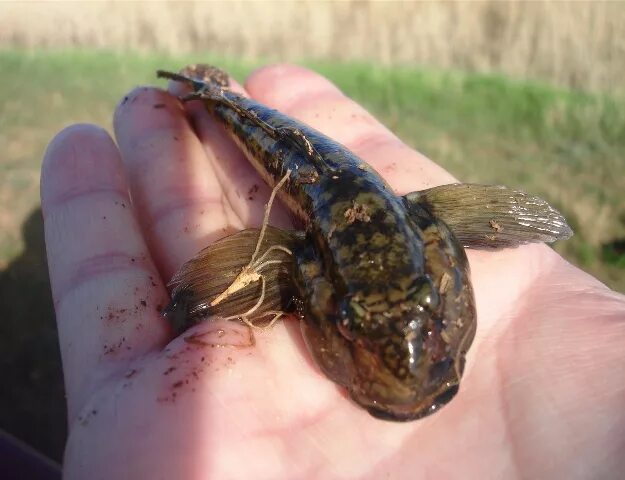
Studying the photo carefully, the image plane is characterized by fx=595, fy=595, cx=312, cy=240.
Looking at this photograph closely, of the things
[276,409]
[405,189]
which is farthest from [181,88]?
[276,409]

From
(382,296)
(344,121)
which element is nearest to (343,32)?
(344,121)

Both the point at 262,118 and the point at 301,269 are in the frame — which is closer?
the point at 301,269

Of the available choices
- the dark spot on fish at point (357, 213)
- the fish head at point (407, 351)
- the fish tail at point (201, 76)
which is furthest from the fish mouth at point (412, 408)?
the fish tail at point (201, 76)

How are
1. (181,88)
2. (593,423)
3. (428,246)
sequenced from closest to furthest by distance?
(593,423) → (428,246) → (181,88)

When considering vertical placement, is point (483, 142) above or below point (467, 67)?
below

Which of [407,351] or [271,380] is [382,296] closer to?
[407,351]

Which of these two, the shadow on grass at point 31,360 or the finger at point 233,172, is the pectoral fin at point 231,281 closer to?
the finger at point 233,172

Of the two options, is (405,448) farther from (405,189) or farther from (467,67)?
(467,67)
